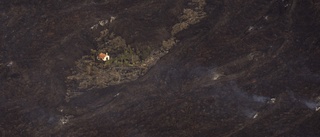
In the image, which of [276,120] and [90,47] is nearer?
[276,120]

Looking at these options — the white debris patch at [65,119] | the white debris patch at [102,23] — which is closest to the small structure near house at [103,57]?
the white debris patch at [102,23]

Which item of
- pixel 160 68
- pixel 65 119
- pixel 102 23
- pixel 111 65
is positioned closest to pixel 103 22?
pixel 102 23

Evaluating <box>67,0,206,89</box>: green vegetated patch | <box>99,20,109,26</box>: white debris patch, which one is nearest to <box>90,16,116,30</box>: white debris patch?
<box>99,20,109,26</box>: white debris patch

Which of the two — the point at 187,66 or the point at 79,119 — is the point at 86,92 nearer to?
the point at 79,119

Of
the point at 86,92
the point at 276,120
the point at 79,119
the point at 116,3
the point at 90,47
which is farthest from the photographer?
the point at 116,3

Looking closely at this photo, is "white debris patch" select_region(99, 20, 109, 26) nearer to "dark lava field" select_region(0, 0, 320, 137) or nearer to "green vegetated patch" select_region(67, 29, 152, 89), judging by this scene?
"dark lava field" select_region(0, 0, 320, 137)

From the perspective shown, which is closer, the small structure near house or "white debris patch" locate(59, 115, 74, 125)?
"white debris patch" locate(59, 115, 74, 125)

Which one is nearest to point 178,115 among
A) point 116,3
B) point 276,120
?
point 276,120

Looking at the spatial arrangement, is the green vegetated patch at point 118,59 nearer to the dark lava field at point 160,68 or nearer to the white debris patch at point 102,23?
the dark lava field at point 160,68
